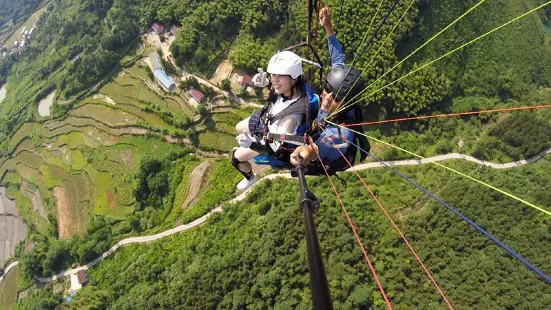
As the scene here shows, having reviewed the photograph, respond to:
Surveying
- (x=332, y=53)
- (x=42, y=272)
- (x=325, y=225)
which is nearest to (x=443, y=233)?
(x=325, y=225)

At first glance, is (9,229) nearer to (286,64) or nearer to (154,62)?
(154,62)

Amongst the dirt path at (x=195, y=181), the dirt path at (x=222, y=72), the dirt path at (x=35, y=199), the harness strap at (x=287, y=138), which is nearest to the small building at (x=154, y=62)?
the dirt path at (x=222, y=72)

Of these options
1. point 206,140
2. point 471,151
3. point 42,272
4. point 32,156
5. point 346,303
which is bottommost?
point 471,151

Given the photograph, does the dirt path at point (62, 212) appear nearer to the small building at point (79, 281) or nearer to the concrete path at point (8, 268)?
the small building at point (79, 281)

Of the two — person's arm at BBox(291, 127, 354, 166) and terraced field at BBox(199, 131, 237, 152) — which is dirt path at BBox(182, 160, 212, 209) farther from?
person's arm at BBox(291, 127, 354, 166)

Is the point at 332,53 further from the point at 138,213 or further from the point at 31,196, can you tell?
the point at 31,196

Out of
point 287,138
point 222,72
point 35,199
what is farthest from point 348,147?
point 35,199
